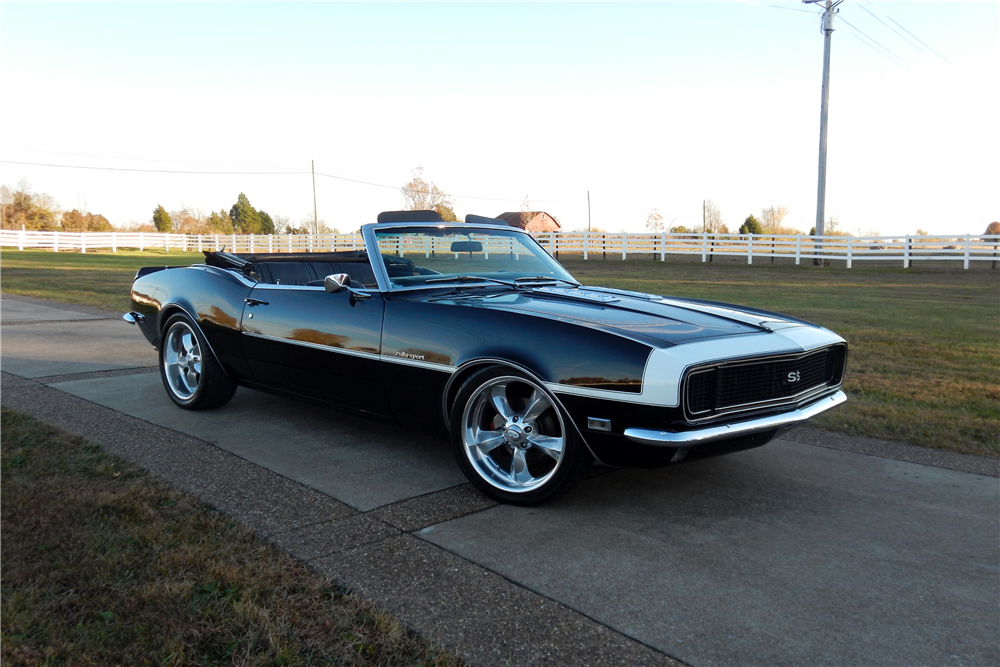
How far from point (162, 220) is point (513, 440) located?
91284 mm

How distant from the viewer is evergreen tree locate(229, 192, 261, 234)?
86.3 m

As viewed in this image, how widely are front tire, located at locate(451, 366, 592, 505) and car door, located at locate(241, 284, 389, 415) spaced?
26.5 inches

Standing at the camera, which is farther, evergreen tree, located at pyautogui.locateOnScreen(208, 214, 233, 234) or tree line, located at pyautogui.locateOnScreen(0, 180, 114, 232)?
evergreen tree, located at pyautogui.locateOnScreen(208, 214, 233, 234)

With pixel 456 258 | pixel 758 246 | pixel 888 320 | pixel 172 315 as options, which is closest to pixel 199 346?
pixel 172 315

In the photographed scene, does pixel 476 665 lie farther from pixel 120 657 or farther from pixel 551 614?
pixel 120 657

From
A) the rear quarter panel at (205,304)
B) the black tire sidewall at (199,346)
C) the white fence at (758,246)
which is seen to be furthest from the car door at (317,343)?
the white fence at (758,246)

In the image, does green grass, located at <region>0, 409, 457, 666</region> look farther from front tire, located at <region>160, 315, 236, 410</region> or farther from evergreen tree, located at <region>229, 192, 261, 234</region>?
evergreen tree, located at <region>229, 192, 261, 234</region>

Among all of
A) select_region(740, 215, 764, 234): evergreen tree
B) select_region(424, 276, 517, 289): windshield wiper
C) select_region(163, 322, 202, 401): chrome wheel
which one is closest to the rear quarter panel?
select_region(163, 322, 202, 401): chrome wheel

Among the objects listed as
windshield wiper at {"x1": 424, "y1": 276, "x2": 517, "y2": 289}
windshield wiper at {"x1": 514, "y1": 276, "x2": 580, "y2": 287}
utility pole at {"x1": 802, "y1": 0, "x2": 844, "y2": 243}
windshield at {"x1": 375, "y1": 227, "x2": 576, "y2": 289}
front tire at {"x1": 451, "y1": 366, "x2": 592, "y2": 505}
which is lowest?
front tire at {"x1": 451, "y1": 366, "x2": 592, "y2": 505}

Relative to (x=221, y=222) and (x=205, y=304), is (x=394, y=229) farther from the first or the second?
(x=221, y=222)

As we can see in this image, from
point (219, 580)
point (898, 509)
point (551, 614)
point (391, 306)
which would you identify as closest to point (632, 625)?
point (551, 614)

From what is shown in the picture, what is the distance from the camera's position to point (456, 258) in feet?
15.4

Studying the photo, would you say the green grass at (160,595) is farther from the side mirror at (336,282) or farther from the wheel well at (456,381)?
the side mirror at (336,282)

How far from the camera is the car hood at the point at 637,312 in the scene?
→ 137 inches
